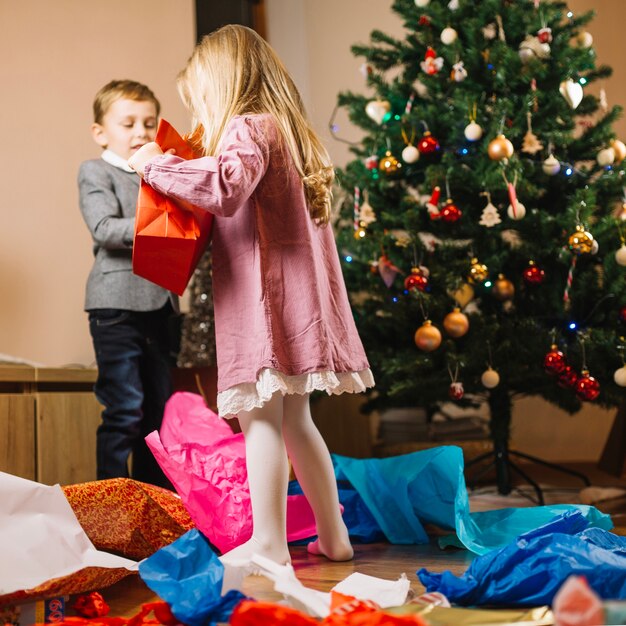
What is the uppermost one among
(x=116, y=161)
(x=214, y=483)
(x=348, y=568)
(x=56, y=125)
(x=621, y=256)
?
(x=56, y=125)

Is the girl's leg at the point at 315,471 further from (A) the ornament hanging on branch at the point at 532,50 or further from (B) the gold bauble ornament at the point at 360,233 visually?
(A) the ornament hanging on branch at the point at 532,50

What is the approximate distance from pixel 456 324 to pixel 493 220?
30cm

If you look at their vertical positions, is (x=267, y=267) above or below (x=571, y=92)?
below

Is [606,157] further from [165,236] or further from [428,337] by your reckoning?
[165,236]

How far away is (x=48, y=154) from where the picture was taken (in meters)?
2.64

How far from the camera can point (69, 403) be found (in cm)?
222

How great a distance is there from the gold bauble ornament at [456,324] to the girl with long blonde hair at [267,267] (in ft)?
2.19

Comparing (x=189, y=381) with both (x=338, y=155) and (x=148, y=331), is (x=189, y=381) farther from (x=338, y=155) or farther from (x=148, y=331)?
(x=338, y=155)

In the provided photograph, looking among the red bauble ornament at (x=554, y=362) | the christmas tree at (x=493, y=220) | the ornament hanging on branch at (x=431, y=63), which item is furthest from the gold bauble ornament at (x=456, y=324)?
the ornament hanging on branch at (x=431, y=63)

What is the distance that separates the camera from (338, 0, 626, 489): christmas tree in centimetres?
216

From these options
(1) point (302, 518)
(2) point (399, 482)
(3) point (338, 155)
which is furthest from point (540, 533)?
(3) point (338, 155)

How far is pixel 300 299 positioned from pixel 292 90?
17.3 inches

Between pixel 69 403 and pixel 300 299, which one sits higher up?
pixel 300 299

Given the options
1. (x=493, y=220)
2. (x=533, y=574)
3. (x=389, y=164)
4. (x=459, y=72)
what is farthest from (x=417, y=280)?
(x=533, y=574)
